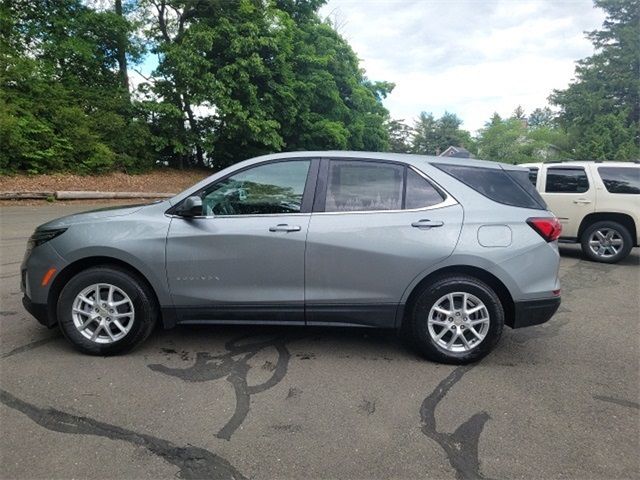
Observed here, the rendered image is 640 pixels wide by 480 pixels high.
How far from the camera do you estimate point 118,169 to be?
1886cm

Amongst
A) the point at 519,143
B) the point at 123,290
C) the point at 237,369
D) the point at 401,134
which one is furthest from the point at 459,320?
the point at 401,134

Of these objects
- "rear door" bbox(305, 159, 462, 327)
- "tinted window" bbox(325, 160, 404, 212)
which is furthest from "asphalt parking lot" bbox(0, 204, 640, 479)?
"tinted window" bbox(325, 160, 404, 212)

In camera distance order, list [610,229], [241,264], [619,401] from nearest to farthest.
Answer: [619,401], [241,264], [610,229]

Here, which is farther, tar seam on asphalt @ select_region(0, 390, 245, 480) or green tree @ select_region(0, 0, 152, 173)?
green tree @ select_region(0, 0, 152, 173)

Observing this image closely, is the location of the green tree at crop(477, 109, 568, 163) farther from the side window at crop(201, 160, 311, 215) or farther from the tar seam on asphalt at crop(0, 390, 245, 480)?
the tar seam on asphalt at crop(0, 390, 245, 480)

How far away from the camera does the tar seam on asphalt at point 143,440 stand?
222 cm

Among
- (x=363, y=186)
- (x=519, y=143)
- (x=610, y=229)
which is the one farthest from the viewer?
(x=519, y=143)

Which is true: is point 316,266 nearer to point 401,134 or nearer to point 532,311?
point 532,311

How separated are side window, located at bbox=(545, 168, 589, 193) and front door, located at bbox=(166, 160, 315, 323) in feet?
22.5

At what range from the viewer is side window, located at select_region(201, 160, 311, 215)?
3.49m

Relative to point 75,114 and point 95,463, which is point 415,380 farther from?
point 75,114

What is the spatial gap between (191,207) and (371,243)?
Result: 1407 millimetres

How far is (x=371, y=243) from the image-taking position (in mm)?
3350

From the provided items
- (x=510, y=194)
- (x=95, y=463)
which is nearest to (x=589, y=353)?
(x=510, y=194)
